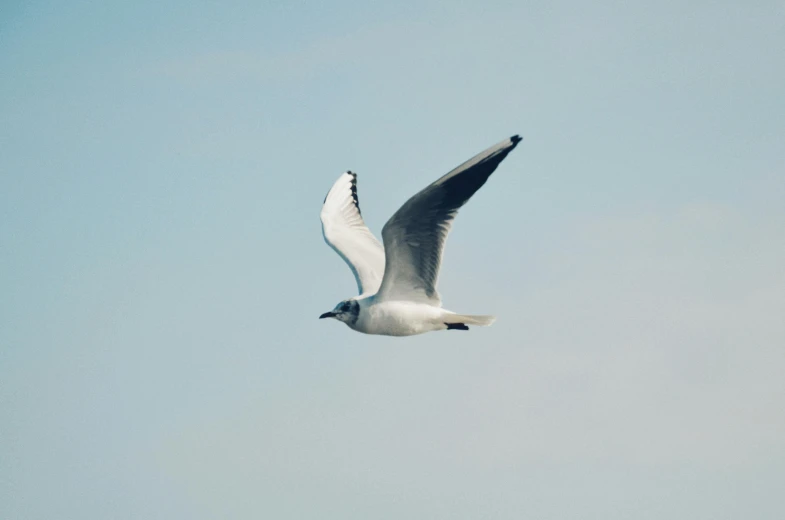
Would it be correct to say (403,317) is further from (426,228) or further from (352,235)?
(352,235)

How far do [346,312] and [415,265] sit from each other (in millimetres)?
1188

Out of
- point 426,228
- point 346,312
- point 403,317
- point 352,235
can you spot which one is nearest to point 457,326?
point 403,317

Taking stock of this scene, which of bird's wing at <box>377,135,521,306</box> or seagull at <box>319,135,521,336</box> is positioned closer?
bird's wing at <box>377,135,521,306</box>

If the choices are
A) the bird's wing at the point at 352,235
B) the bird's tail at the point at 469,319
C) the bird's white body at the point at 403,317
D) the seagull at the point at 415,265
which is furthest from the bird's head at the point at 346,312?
the bird's tail at the point at 469,319

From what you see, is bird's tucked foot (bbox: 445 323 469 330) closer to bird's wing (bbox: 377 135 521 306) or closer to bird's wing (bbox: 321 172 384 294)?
bird's wing (bbox: 377 135 521 306)

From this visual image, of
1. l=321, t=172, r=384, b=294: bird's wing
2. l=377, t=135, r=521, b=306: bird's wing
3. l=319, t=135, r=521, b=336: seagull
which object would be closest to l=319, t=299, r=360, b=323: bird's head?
l=319, t=135, r=521, b=336: seagull

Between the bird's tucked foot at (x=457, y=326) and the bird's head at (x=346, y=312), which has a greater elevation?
the bird's head at (x=346, y=312)

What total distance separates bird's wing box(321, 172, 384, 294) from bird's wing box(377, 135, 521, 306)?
1.16 m

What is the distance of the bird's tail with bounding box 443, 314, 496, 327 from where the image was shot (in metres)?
12.5

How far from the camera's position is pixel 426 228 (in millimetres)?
11805

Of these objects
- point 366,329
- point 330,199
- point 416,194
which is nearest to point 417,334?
point 366,329

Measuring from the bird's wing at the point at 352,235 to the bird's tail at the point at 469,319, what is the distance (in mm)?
1330

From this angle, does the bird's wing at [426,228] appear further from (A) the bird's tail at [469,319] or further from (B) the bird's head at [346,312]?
(B) the bird's head at [346,312]

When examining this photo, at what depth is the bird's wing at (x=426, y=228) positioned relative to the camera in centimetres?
1112
